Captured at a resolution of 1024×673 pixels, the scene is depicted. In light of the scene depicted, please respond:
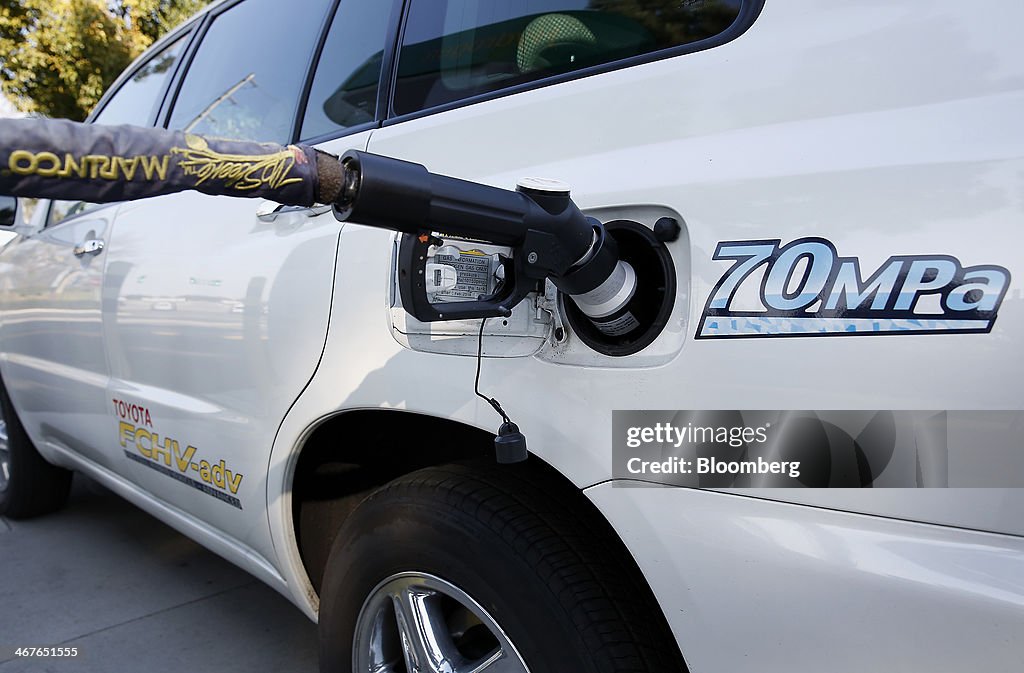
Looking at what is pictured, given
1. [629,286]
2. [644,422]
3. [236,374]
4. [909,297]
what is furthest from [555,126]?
[236,374]

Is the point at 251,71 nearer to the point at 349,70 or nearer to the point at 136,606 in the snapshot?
the point at 349,70

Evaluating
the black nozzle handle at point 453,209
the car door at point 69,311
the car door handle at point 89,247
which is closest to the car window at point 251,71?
the car door at point 69,311

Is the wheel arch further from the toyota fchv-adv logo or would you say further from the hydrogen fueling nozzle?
the toyota fchv-adv logo

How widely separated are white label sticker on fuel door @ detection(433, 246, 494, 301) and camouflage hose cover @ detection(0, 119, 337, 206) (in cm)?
33

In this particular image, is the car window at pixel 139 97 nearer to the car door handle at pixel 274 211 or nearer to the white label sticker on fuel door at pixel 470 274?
the car door handle at pixel 274 211

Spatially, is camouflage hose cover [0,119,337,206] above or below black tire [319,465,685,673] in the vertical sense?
above

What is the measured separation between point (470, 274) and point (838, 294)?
57cm

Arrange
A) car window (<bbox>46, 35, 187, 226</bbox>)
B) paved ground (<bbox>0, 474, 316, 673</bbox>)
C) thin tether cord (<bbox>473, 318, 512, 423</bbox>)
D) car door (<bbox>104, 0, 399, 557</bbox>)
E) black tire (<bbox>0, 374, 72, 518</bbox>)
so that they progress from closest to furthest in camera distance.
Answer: thin tether cord (<bbox>473, 318, 512, 423</bbox>), car door (<bbox>104, 0, 399, 557</bbox>), paved ground (<bbox>0, 474, 316, 673</bbox>), car window (<bbox>46, 35, 187, 226</bbox>), black tire (<bbox>0, 374, 72, 518</bbox>)

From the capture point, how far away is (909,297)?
1.00 metres

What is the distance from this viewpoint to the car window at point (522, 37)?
52.1 inches

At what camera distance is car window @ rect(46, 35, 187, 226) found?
3014mm

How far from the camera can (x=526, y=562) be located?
4.29 ft

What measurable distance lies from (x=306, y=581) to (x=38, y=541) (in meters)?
2.26

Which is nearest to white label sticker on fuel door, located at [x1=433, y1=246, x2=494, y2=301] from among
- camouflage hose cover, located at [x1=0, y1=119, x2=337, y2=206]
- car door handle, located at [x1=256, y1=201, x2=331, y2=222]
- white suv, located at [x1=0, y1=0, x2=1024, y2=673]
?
white suv, located at [x1=0, y1=0, x2=1024, y2=673]
